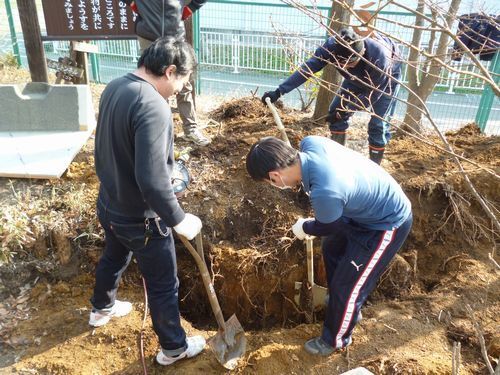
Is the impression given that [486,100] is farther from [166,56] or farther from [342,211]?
[166,56]

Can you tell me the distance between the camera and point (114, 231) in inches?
96.3

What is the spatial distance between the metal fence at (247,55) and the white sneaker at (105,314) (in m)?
5.25

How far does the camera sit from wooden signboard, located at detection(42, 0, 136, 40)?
16.8ft

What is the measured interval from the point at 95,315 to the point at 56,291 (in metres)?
0.54

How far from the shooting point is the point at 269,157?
85.0 inches

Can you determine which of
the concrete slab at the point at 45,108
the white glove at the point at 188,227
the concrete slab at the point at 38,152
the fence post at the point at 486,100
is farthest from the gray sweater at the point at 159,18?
the fence post at the point at 486,100

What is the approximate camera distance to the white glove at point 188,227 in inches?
91.3

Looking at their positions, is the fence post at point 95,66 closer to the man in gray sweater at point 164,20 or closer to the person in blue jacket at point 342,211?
the man in gray sweater at point 164,20

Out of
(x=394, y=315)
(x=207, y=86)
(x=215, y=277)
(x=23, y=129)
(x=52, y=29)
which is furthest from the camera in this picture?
(x=207, y=86)

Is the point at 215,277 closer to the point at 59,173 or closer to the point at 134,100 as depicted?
the point at 59,173

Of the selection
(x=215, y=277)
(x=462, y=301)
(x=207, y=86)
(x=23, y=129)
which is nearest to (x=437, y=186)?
(x=462, y=301)

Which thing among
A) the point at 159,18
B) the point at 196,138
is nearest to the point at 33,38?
the point at 159,18

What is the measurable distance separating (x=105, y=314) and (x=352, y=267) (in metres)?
1.78

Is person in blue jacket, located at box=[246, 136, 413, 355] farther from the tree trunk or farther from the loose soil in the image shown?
the tree trunk
